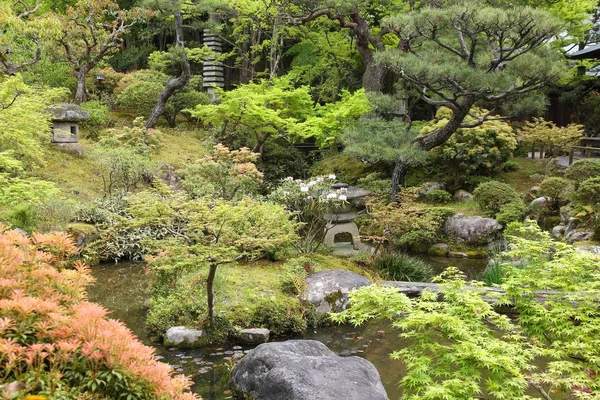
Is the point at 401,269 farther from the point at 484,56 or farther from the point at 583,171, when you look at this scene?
the point at 484,56

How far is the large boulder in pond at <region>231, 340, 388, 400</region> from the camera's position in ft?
14.5

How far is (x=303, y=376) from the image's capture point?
4.60 m

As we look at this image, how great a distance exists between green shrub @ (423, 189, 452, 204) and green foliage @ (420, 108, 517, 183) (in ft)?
2.57

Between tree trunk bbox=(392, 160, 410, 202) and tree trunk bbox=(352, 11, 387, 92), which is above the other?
tree trunk bbox=(352, 11, 387, 92)

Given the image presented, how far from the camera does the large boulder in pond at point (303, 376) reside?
4.43m

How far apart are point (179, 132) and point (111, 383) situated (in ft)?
53.8

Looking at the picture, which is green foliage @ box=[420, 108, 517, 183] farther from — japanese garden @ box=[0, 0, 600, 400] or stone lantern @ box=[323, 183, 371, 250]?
stone lantern @ box=[323, 183, 371, 250]

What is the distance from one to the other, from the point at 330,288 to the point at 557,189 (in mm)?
6428

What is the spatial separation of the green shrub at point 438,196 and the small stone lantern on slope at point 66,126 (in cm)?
921

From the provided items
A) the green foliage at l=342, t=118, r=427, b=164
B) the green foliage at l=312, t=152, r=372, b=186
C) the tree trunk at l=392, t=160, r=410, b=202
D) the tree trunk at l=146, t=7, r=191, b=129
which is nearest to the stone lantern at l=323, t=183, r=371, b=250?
the green foliage at l=342, t=118, r=427, b=164

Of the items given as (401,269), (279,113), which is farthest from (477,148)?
(401,269)

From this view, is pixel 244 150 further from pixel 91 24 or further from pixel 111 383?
pixel 111 383

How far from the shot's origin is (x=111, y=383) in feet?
7.00

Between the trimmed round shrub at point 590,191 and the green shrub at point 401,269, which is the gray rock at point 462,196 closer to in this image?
the trimmed round shrub at point 590,191
